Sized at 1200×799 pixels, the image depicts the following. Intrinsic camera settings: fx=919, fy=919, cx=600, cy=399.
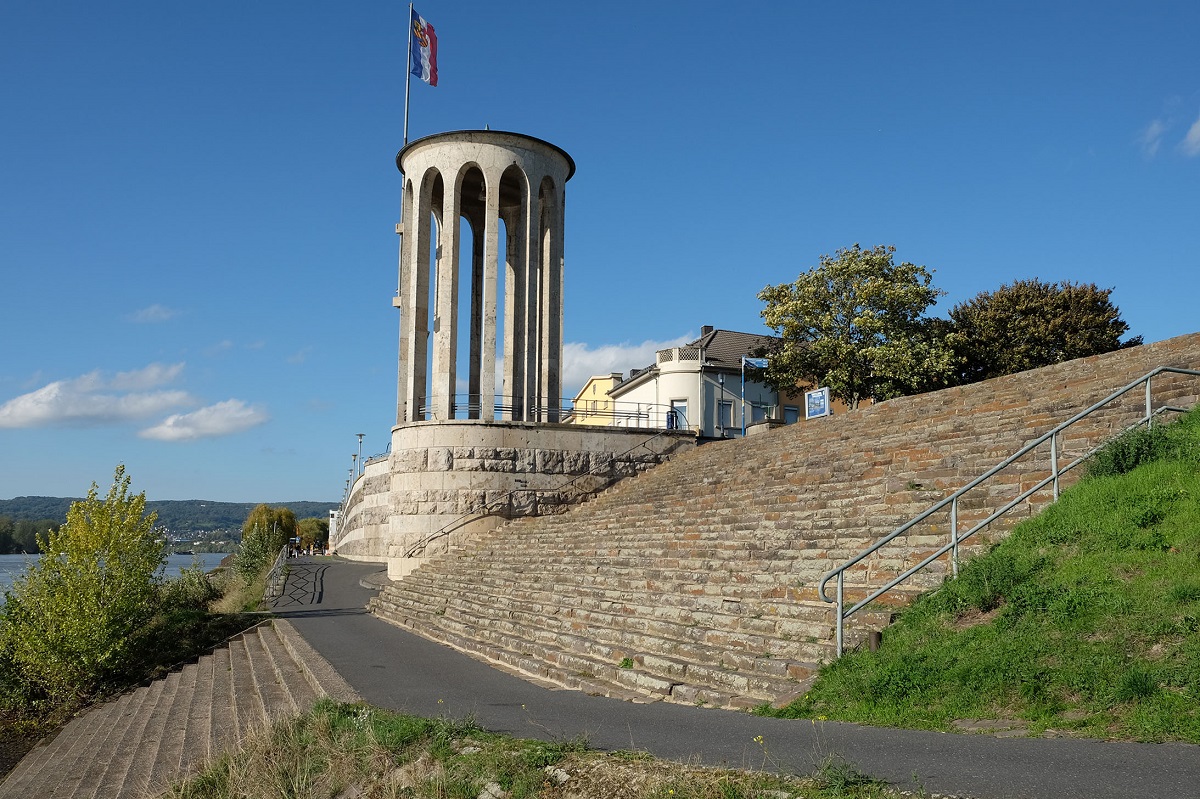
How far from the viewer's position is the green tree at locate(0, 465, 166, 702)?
17.0 meters

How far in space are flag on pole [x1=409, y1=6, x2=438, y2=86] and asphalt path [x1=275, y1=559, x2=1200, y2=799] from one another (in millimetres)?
23401

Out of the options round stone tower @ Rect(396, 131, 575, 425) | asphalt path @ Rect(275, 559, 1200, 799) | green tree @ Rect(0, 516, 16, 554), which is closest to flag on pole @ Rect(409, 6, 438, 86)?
round stone tower @ Rect(396, 131, 575, 425)

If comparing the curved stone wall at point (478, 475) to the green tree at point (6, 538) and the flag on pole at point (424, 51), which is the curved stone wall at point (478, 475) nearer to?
the flag on pole at point (424, 51)

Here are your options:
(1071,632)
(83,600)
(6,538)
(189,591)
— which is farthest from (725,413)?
(6,538)

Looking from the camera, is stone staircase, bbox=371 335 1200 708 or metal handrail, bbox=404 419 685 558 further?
metal handrail, bbox=404 419 685 558

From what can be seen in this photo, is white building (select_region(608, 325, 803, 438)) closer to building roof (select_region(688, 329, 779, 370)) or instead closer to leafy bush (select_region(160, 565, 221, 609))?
building roof (select_region(688, 329, 779, 370))

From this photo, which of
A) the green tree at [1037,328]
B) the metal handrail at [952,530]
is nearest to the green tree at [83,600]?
the metal handrail at [952,530]

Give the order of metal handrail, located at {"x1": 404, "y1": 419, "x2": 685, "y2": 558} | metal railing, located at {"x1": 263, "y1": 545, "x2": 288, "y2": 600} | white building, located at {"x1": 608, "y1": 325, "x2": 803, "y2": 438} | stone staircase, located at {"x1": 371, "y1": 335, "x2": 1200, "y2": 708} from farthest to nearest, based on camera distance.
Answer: white building, located at {"x1": 608, "y1": 325, "x2": 803, "y2": 438}, metal handrail, located at {"x1": 404, "y1": 419, "x2": 685, "y2": 558}, metal railing, located at {"x1": 263, "y1": 545, "x2": 288, "y2": 600}, stone staircase, located at {"x1": 371, "y1": 335, "x2": 1200, "y2": 708}

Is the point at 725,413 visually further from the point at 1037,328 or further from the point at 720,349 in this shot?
the point at 1037,328

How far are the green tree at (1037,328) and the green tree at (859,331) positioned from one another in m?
1.52

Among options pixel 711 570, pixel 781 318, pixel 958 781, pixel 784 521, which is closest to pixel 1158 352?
pixel 784 521

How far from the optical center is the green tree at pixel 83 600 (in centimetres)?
1705

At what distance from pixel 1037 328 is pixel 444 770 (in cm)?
3042

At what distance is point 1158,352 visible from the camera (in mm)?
16219
